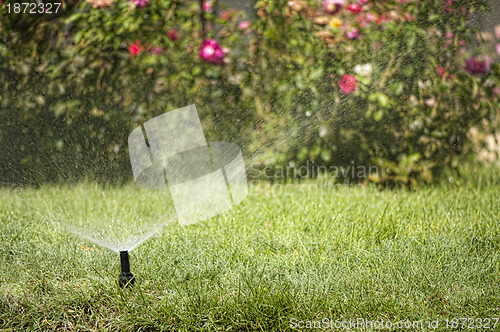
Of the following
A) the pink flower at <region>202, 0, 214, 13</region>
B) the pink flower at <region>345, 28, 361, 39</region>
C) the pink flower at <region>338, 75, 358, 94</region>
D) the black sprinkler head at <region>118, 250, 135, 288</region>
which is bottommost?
the black sprinkler head at <region>118, 250, 135, 288</region>

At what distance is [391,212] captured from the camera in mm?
2598

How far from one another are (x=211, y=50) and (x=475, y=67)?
162 cm

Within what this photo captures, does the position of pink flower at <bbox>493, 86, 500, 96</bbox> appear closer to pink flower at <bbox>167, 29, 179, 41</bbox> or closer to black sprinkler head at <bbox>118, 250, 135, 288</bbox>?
pink flower at <bbox>167, 29, 179, 41</bbox>

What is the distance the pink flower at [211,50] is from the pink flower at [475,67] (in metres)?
1.51

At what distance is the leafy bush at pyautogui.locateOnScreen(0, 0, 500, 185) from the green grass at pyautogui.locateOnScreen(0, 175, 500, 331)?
30.7 inches

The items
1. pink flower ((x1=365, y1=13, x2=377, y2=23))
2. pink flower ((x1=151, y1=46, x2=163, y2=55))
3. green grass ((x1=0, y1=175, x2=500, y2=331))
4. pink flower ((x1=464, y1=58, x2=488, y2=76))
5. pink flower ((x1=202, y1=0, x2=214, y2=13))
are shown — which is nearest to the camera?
green grass ((x1=0, y1=175, x2=500, y2=331))

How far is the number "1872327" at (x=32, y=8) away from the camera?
3469 millimetres

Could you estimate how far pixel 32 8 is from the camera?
3.55 m

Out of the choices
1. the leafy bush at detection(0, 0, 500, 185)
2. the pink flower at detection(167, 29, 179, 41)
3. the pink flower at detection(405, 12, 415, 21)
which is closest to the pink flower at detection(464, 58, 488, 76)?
the leafy bush at detection(0, 0, 500, 185)

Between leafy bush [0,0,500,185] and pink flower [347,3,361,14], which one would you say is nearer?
leafy bush [0,0,500,185]

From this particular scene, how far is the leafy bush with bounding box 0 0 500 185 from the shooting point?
336cm

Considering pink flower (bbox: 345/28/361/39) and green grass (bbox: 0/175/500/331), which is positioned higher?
pink flower (bbox: 345/28/361/39)

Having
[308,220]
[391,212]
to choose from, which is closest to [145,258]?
[308,220]

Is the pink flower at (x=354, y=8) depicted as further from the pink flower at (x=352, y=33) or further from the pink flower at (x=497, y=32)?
the pink flower at (x=497, y=32)
